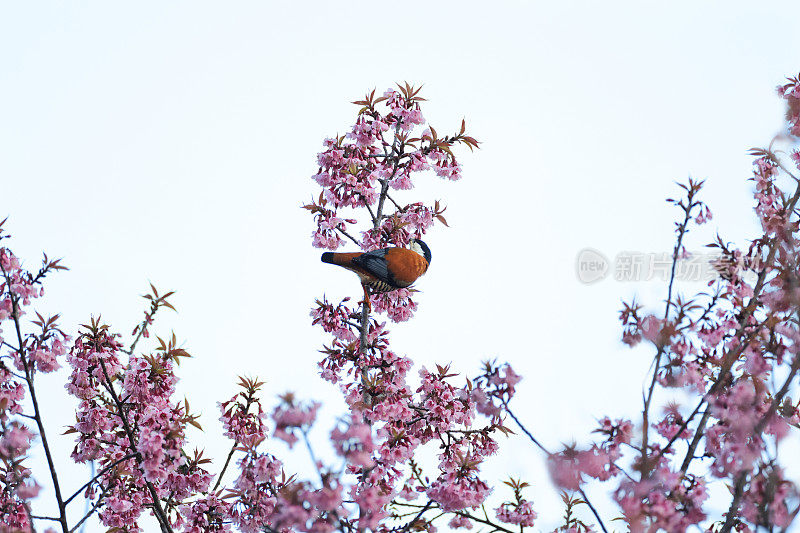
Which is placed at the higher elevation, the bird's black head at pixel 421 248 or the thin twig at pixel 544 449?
the bird's black head at pixel 421 248

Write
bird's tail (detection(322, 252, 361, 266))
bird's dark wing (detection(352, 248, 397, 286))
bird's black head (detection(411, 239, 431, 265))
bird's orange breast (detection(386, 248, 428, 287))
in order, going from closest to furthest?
bird's orange breast (detection(386, 248, 428, 287)), bird's dark wing (detection(352, 248, 397, 286)), bird's black head (detection(411, 239, 431, 265)), bird's tail (detection(322, 252, 361, 266))

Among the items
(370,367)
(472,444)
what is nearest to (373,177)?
(370,367)

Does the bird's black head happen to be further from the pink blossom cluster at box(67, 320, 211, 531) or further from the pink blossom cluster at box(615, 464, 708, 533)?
the pink blossom cluster at box(615, 464, 708, 533)

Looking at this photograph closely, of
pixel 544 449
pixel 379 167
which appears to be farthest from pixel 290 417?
pixel 379 167

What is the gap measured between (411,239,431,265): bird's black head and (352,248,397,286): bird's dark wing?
0.32 meters

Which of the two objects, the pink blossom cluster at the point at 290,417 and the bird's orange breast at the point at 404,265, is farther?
the bird's orange breast at the point at 404,265

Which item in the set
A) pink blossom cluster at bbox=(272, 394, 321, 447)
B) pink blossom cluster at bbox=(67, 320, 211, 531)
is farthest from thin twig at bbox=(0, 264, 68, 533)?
pink blossom cluster at bbox=(272, 394, 321, 447)

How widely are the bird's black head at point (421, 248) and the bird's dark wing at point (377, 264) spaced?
318 millimetres

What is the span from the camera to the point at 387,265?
21.5 feet

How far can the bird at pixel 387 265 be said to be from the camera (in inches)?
256

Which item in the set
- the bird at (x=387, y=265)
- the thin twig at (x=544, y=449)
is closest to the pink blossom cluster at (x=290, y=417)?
the thin twig at (x=544, y=449)

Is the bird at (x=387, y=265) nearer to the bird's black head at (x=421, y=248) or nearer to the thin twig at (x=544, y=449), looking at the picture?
the bird's black head at (x=421, y=248)

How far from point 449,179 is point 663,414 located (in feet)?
9.87

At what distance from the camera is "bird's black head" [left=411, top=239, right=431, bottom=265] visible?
22.3ft
